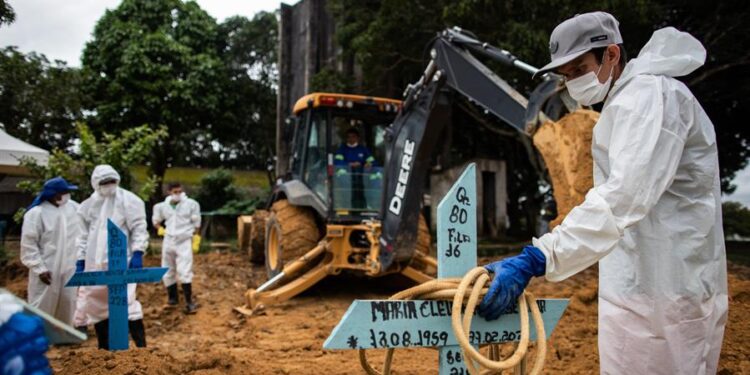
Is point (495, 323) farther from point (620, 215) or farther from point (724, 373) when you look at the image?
point (724, 373)

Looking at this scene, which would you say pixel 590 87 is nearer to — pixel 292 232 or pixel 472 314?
pixel 472 314

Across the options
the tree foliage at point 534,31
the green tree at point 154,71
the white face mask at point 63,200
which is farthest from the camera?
the green tree at point 154,71

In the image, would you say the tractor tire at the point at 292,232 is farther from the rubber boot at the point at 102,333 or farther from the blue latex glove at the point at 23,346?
the blue latex glove at the point at 23,346

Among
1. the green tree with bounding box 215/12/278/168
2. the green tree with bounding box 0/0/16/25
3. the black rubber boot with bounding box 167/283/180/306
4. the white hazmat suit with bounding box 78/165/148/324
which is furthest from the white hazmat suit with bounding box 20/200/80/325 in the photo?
the green tree with bounding box 215/12/278/168

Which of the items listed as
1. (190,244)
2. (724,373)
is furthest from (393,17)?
(724,373)

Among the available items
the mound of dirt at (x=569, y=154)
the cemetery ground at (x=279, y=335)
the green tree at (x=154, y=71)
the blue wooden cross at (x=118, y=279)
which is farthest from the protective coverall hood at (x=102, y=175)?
the green tree at (x=154, y=71)

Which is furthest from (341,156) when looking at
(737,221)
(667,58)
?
(737,221)

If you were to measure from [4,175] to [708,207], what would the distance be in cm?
969

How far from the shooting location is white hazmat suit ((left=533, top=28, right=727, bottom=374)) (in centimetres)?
162

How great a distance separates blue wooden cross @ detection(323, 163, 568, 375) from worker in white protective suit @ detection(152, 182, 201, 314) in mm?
5897

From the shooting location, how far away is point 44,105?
9.95 m

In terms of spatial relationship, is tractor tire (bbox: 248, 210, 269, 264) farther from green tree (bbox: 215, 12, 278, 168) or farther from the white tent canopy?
green tree (bbox: 215, 12, 278, 168)

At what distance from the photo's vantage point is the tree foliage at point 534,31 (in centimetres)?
845

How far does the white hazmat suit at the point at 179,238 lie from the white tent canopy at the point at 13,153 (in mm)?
1973
